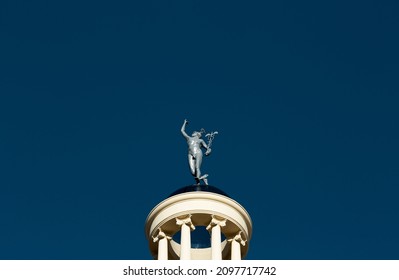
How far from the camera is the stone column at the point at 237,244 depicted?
44281 millimetres

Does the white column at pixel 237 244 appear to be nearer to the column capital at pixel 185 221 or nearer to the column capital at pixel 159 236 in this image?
the column capital at pixel 185 221

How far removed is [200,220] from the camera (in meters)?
44.1

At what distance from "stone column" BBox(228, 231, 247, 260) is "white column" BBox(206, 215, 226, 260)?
108cm

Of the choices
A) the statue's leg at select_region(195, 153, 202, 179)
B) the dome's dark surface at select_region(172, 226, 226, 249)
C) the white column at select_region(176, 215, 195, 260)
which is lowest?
the white column at select_region(176, 215, 195, 260)

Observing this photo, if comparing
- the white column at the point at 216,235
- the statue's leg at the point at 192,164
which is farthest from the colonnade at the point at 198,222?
the statue's leg at the point at 192,164

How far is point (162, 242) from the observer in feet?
145

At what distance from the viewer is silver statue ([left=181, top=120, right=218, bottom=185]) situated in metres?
47.0

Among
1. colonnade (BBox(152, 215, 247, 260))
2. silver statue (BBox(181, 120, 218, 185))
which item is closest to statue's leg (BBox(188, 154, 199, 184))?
silver statue (BBox(181, 120, 218, 185))

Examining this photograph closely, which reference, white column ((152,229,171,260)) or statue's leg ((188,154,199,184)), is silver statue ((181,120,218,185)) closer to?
statue's leg ((188,154,199,184))
